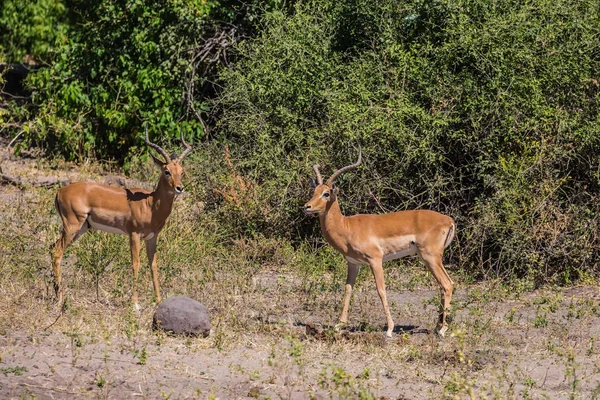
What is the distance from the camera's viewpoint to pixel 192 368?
22.7ft

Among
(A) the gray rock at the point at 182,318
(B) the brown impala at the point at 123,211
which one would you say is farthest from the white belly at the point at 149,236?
(A) the gray rock at the point at 182,318

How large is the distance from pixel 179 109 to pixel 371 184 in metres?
4.12

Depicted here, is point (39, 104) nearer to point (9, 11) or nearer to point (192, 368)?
point (9, 11)

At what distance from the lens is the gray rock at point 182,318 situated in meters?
7.61

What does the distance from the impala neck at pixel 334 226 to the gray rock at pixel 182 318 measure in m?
1.35

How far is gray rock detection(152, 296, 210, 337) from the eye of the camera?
7605 millimetres

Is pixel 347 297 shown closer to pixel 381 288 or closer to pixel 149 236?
pixel 381 288

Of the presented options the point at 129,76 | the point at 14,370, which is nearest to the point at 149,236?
the point at 14,370

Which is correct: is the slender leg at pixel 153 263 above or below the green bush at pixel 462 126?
below

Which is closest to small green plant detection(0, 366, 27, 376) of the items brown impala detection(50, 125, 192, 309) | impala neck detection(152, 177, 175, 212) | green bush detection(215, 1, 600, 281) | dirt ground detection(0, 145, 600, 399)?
dirt ground detection(0, 145, 600, 399)

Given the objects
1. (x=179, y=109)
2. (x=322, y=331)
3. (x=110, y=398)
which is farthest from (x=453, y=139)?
(x=110, y=398)

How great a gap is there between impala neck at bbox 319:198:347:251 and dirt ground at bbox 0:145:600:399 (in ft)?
2.25

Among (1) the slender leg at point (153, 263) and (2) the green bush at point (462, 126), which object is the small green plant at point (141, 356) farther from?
(2) the green bush at point (462, 126)

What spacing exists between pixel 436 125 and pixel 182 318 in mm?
3973
